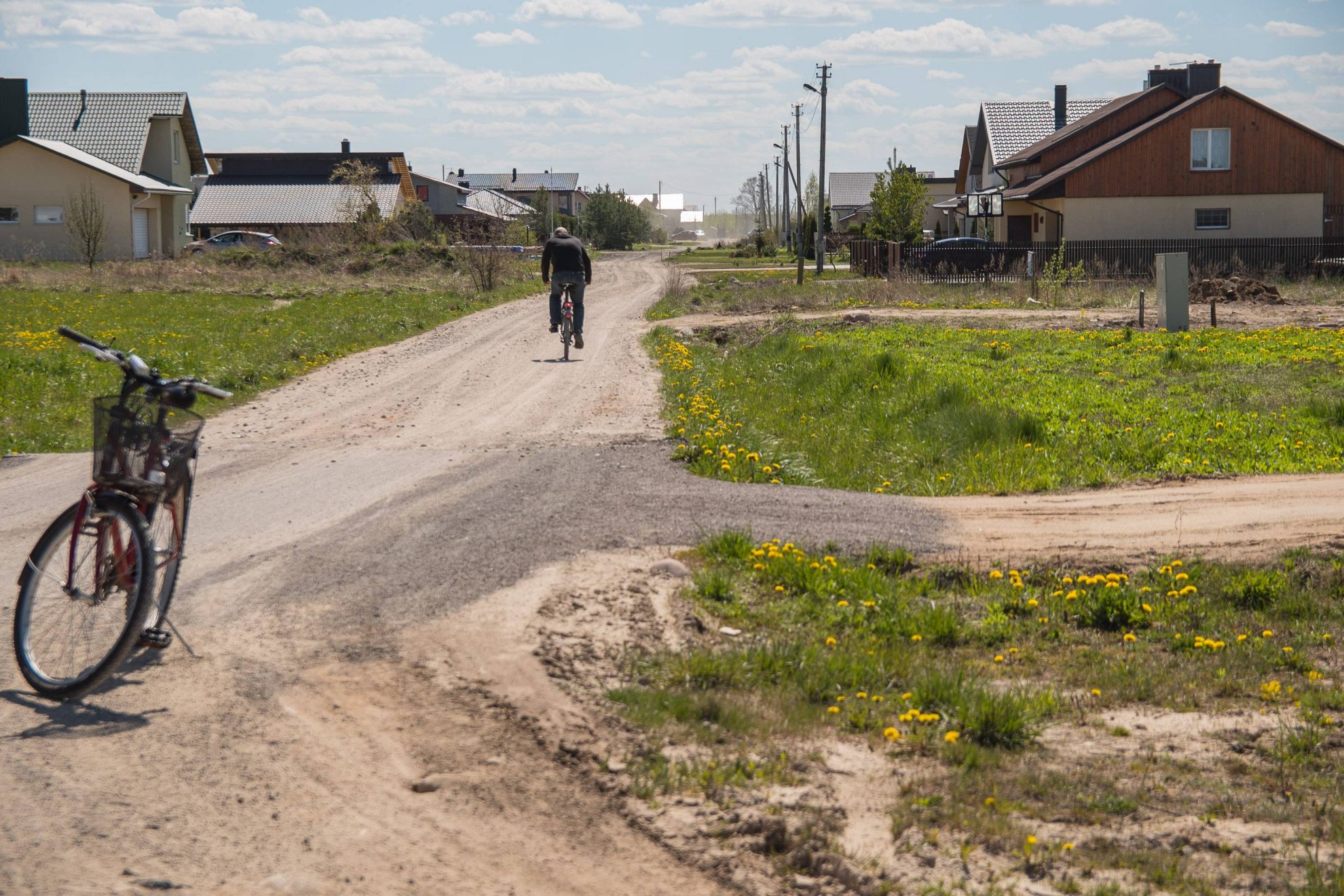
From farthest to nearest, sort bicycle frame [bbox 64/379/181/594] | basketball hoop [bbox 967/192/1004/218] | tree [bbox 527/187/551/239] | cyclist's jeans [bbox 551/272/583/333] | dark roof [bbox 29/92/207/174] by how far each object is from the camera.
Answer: tree [bbox 527/187/551/239]
basketball hoop [bbox 967/192/1004/218]
dark roof [bbox 29/92/207/174]
cyclist's jeans [bbox 551/272/583/333]
bicycle frame [bbox 64/379/181/594]

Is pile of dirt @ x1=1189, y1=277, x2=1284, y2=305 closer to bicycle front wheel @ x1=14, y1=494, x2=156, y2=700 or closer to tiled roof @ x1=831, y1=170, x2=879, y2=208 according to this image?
bicycle front wheel @ x1=14, y1=494, x2=156, y2=700

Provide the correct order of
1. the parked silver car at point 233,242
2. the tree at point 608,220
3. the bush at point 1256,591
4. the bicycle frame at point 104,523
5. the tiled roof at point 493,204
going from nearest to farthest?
the bicycle frame at point 104,523 < the bush at point 1256,591 < the parked silver car at point 233,242 < the tiled roof at point 493,204 < the tree at point 608,220

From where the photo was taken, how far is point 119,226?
49.7m

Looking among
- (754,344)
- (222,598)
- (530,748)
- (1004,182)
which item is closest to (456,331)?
(754,344)

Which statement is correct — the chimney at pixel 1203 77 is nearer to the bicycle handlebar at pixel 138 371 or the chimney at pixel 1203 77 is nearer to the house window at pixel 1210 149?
the house window at pixel 1210 149

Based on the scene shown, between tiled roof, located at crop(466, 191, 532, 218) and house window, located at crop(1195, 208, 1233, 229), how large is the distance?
5758cm

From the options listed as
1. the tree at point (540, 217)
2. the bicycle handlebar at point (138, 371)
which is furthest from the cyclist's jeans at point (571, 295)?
the tree at point (540, 217)

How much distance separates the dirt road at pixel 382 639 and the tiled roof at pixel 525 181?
5658 inches

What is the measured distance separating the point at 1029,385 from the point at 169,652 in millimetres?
11572

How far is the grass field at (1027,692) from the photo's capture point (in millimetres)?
4281

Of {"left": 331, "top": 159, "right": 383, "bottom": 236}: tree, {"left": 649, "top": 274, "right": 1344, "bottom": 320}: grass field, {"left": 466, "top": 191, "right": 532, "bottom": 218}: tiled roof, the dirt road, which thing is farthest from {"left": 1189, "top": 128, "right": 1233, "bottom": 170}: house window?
{"left": 466, "top": 191, "right": 532, "bottom": 218}: tiled roof

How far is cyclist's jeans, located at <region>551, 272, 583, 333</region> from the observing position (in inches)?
742

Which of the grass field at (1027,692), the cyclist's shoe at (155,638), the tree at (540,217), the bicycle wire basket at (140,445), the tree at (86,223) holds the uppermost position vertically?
the tree at (540,217)

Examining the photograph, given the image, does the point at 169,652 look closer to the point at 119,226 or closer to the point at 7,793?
the point at 7,793
